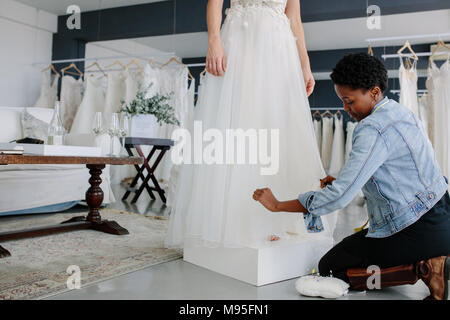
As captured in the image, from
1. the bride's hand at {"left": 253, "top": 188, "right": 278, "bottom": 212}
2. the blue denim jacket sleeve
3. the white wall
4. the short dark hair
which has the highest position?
the white wall

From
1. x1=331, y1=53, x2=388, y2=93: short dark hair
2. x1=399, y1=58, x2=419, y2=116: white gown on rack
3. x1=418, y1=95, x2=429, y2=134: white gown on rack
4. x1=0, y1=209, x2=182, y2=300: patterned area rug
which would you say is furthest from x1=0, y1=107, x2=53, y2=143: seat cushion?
x1=418, y1=95, x2=429, y2=134: white gown on rack

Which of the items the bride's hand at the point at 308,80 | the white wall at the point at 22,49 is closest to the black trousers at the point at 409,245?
the bride's hand at the point at 308,80

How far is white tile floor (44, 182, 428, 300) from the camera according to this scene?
1.45m

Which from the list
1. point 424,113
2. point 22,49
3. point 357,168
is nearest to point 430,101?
point 424,113

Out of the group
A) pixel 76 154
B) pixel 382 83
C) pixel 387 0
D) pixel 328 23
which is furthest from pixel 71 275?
pixel 328 23

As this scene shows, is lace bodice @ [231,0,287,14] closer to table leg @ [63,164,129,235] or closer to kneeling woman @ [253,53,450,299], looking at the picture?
kneeling woman @ [253,53,450,299]

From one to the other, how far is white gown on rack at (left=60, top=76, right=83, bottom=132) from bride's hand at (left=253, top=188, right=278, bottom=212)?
17.3ft

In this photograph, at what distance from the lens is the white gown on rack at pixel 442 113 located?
370 cm

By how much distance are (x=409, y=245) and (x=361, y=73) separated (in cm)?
62

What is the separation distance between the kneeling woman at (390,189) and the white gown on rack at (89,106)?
16.2 feet

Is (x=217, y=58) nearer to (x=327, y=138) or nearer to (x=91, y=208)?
(x=91, y=208)
